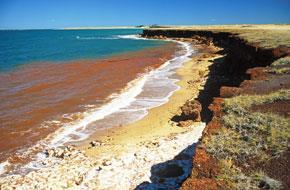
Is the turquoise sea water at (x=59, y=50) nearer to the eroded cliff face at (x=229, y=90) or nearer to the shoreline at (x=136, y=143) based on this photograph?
the eroded cliff face at (x=229, y=90)

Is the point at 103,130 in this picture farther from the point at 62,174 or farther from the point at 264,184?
the point at 264,184

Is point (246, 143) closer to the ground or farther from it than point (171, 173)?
farther from it

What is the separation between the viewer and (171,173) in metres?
9.52

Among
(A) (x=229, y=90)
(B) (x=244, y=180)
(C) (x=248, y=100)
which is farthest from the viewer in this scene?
(A) (x=229, y=90)

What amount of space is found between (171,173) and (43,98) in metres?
13.7

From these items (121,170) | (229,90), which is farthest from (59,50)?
(229,90)

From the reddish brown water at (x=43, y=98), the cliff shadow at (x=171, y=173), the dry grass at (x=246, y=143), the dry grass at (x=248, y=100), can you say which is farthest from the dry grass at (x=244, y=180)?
the reddish brown water at (x=43, y=98)

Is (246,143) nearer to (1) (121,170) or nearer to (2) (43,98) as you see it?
(1) (121,170)

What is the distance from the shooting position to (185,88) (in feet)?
72.7

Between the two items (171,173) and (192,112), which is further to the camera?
(192,112)

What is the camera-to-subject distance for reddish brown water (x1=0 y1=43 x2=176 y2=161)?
47.3 ft

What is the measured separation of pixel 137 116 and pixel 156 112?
105 centimetres

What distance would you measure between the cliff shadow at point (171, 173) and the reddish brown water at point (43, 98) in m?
5.87

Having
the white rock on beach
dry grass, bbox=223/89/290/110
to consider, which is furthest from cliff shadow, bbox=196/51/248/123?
dry grass, bbox=223/89/290/110
